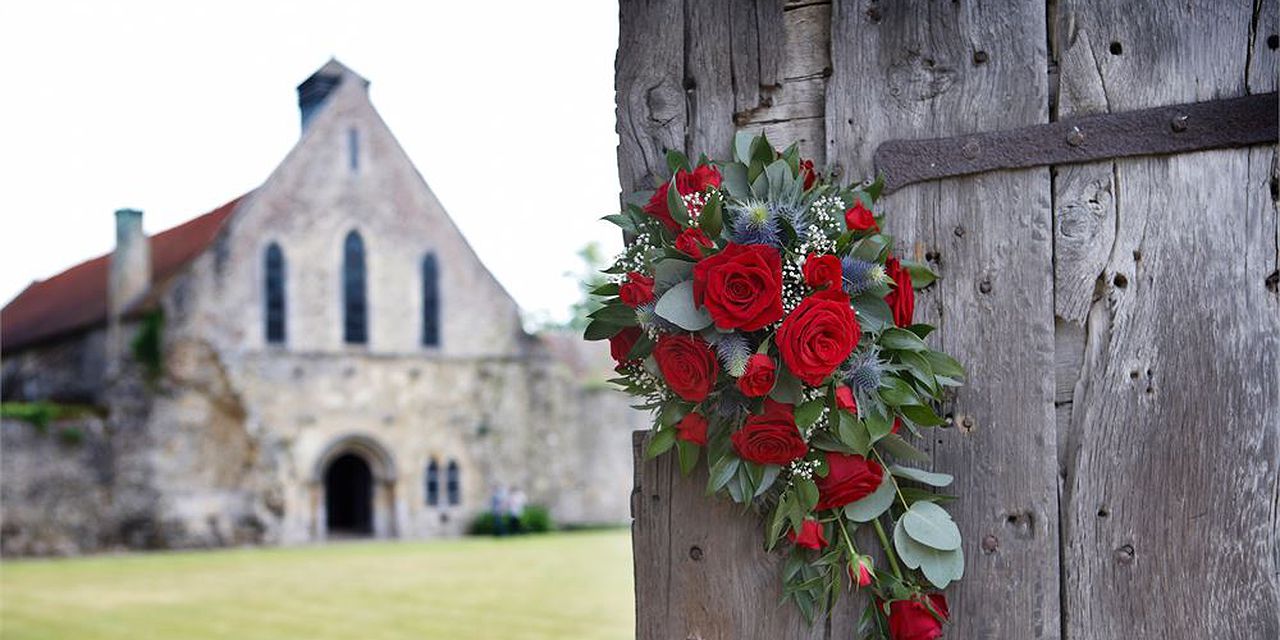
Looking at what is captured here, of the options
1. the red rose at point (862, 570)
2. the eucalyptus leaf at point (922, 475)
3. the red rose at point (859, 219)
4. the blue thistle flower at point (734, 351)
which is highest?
the red rose at point (859, 219)

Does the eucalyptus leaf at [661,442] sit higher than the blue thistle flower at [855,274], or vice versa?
the blue thistle flower at [855,274]

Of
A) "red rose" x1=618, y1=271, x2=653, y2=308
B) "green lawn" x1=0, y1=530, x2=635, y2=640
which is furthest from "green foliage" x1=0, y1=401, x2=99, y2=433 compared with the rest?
"red rose" x1=618, y1=271, x2=653, y2=308

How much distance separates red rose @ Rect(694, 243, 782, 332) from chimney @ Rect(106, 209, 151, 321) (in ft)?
75.0

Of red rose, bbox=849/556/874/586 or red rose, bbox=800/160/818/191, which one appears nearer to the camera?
red rose, bbox=849/556/874/586

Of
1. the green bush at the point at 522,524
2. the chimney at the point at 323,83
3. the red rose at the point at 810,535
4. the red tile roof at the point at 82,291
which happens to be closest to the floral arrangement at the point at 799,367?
the red rose at the point at 810,535

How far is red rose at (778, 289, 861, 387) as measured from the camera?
2504 millimetres

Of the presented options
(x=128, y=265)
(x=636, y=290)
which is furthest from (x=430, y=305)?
(x=636, y=290)

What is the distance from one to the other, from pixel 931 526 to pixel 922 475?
0.10 metres

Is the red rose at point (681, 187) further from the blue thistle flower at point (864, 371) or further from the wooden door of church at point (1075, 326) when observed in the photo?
the blue thistle flower at point (864, 371)

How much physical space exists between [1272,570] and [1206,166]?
0.77 m

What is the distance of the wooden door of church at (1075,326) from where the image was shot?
2.54 meters

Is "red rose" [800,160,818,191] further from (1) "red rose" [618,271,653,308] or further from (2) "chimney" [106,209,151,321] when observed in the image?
(2) "chimney" [106,209,151,321]

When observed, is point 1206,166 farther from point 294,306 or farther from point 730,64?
point 294,306

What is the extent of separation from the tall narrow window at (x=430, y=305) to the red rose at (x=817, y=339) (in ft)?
76.0
